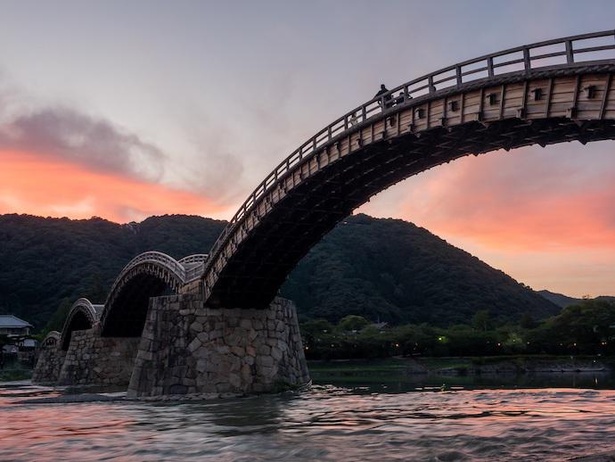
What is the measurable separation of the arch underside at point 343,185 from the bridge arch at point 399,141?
50mm

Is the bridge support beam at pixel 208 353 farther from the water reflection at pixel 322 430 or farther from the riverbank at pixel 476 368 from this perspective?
the riverbank at pixel 476 368

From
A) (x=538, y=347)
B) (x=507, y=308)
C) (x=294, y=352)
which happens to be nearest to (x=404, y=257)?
(x=507, y=308)

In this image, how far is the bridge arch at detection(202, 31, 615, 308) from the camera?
62.0 ft

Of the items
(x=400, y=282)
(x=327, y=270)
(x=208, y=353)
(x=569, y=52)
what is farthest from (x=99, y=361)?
(x=400, y=282)

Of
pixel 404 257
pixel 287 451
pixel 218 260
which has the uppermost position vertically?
pixel 404 257

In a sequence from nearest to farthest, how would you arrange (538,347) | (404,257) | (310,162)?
(310,162) → (538,347) → (404,257)

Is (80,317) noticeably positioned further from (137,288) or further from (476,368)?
(476,368)

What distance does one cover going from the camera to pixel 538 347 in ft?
303

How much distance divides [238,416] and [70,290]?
413ft

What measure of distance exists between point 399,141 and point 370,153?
210 centimetres

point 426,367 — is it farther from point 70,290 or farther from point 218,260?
point 70,290

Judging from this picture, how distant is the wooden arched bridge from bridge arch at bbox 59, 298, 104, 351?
22.3 metres

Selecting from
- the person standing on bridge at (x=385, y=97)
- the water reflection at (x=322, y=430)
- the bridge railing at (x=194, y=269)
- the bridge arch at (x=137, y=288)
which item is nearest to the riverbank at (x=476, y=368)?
the bridge arch at (x=137, y=288)

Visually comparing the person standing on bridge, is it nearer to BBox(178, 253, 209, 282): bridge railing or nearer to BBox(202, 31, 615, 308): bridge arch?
BBox(202, 31, 615, 308): bridge arch
